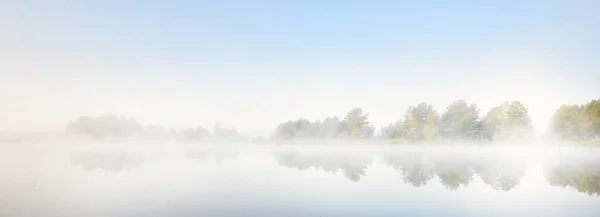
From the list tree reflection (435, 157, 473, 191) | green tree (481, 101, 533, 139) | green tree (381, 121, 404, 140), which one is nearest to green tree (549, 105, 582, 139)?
green tree (481, 101, 533, 139)

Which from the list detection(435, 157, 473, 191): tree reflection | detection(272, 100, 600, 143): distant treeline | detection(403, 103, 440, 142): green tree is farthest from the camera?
detection(403, 103, 440, 142): green tree

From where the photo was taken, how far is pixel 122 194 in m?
8.66

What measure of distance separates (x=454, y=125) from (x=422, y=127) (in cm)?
256

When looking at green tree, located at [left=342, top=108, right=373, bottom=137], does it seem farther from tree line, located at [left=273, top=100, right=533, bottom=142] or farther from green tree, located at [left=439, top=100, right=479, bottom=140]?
green tree, located at [left=439, top=100, right=479, bottom=140]

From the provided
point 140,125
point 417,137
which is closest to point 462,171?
point 140,125

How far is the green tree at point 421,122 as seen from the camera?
101 feet

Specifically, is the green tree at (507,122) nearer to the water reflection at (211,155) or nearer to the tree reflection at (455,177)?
the tree reflection at (455,177)

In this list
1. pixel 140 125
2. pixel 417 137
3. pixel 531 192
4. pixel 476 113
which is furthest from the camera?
pixel 417 137

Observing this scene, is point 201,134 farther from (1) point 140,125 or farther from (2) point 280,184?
(2) point 280,184

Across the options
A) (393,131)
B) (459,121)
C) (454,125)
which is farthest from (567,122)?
(393,131)

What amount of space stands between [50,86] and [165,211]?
→ 15239 mm

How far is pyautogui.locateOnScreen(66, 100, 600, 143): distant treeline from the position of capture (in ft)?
→ 76.2

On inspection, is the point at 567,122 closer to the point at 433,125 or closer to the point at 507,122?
the point at 507,122

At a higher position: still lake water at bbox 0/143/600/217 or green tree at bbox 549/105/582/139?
green tree at bbox 549/105/582/139
